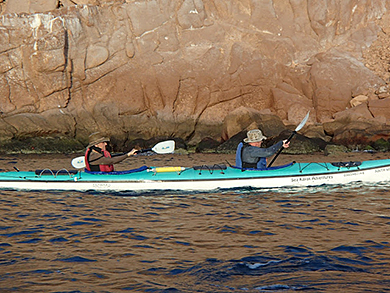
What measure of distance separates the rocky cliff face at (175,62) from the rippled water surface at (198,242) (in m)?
9.87

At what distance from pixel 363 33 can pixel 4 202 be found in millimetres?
14968

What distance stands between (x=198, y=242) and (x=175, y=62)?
44.2ft

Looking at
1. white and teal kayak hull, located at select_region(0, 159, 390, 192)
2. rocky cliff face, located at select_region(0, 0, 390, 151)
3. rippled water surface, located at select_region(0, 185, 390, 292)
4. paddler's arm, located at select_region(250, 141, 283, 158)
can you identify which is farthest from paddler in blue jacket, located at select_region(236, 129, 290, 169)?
rocky cliff face, located at select_region(0, 0, 390, 151)

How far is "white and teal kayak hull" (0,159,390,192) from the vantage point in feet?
28.9

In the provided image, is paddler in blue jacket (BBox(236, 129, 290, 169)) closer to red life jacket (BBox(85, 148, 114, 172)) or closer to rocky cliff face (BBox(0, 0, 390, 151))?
red life jacket (BBox(85, 148, 114, 172))

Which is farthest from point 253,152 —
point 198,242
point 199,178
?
point 198,242

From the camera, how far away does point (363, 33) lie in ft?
60.3

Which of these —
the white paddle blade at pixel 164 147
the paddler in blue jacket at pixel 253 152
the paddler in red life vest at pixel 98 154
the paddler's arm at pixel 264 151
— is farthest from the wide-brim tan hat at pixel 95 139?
the paddler's arm at pixel 264 151

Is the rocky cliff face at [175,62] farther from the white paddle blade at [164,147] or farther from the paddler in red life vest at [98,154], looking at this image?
the paddler in red life vest at [98,154]

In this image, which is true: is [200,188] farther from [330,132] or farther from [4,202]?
[330,132]

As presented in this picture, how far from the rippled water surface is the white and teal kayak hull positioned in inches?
12.9

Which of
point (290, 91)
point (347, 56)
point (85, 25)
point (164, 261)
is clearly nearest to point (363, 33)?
point (347, 56)

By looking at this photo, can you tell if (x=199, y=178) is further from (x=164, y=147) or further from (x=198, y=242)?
(x=198, y=242)

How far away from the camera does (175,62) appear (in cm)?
1842
